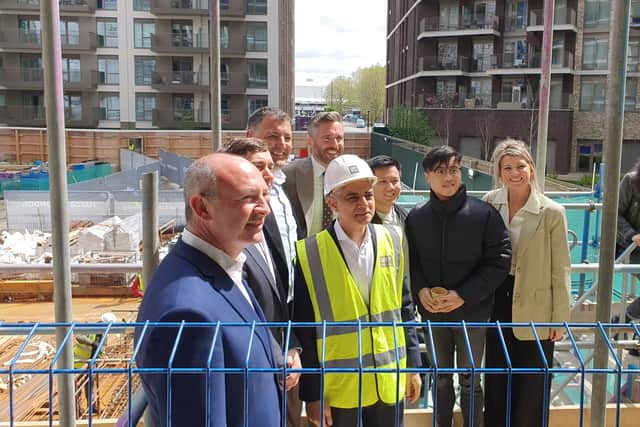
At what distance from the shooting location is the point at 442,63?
131 ft

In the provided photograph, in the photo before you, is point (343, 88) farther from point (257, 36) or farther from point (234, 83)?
point (234, 83)

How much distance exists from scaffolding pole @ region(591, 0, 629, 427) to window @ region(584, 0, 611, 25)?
3761 centimetres

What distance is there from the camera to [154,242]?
247cm

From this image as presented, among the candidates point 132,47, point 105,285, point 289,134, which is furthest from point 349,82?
point 289,134

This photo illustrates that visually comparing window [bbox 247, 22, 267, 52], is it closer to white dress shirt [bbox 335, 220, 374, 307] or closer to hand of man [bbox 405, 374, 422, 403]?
white dress shirt [bbox 335, 220, 374, 307]

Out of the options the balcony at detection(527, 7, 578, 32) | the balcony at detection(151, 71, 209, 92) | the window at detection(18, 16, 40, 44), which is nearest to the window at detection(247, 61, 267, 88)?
the balcony at detection(151, 71, 209, 92)

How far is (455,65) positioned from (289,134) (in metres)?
38.1

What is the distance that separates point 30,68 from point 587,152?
3730 centimetres

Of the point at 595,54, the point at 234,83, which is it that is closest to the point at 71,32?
the point at 234,83

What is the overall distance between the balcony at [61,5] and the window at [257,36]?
1117 centimetres

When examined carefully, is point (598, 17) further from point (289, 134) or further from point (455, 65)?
point (289, 134)

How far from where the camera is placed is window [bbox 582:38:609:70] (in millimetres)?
35219

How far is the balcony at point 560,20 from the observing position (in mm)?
35375

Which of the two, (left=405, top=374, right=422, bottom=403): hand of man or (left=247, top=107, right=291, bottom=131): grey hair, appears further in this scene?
(left=247, top=107, right=291, bottom=131): grey hair
